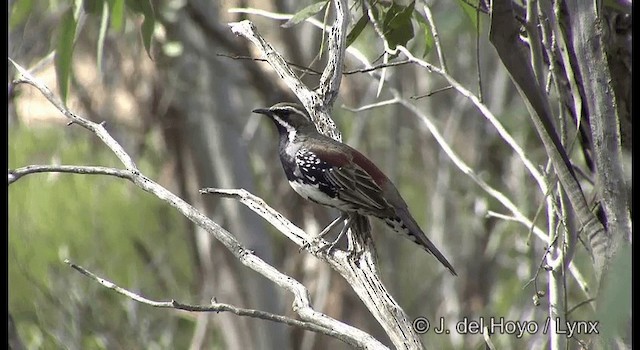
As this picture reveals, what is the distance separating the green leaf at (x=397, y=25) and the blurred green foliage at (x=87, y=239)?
4336mm

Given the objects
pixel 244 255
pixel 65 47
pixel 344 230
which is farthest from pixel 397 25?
pixel 65 47

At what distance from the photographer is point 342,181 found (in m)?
3.90

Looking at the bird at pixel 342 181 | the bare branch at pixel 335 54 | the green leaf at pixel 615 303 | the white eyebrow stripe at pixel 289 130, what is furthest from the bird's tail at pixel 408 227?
the green leaf at pixel 615 303

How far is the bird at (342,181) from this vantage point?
3.78m

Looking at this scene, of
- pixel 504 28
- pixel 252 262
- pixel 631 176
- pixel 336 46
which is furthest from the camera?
pixel 336 46

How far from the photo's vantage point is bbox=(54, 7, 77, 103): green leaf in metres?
3.71

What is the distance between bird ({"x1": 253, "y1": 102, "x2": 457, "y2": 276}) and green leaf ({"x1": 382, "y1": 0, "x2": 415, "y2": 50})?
0.60 metres

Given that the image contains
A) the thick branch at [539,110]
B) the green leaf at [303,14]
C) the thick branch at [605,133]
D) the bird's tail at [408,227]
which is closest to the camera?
the thick branch at [605,133]

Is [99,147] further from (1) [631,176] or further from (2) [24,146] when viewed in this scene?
(1) [631,176]

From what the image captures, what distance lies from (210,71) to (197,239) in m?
1.72

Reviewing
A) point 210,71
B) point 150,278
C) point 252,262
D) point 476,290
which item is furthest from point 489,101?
point 252,262

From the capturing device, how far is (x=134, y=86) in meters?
7.12

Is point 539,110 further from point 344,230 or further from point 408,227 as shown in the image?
point 408,227

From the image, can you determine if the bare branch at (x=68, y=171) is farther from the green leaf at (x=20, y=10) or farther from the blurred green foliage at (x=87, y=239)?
the blurred green foliage at (x=87, y=239)
